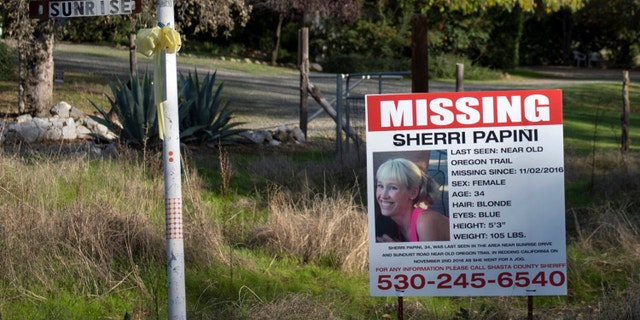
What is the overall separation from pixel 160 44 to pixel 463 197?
196 cm

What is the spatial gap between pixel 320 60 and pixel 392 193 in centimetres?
2893

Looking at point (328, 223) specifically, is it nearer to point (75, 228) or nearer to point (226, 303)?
point (226, 303)

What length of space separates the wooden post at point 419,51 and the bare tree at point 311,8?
69.1 ft

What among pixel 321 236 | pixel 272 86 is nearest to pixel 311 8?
pixel 272 86

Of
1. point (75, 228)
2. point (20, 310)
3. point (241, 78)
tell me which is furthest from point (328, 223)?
point (241, 78)

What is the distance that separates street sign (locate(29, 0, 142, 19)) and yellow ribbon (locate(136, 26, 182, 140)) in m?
0.35

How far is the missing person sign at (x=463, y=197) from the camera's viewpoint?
226 inches

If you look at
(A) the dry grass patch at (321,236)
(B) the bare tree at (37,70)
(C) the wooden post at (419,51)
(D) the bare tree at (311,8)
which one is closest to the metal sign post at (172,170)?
(A) the dry grass patch at (321,236)

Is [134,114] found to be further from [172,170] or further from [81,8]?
[172,170]

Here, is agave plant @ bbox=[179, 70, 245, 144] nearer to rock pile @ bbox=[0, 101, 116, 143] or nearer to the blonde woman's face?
rock pile @ bbox=[0, 101, 116, 143]

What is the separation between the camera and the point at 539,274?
580 centimetres

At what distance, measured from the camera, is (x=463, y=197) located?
229 inches

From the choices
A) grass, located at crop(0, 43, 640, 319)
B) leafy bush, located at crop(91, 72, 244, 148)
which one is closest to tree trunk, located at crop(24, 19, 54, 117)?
leafy bush, located at crop(91, 72, 244, 148)

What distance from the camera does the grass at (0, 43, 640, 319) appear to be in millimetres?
6555
